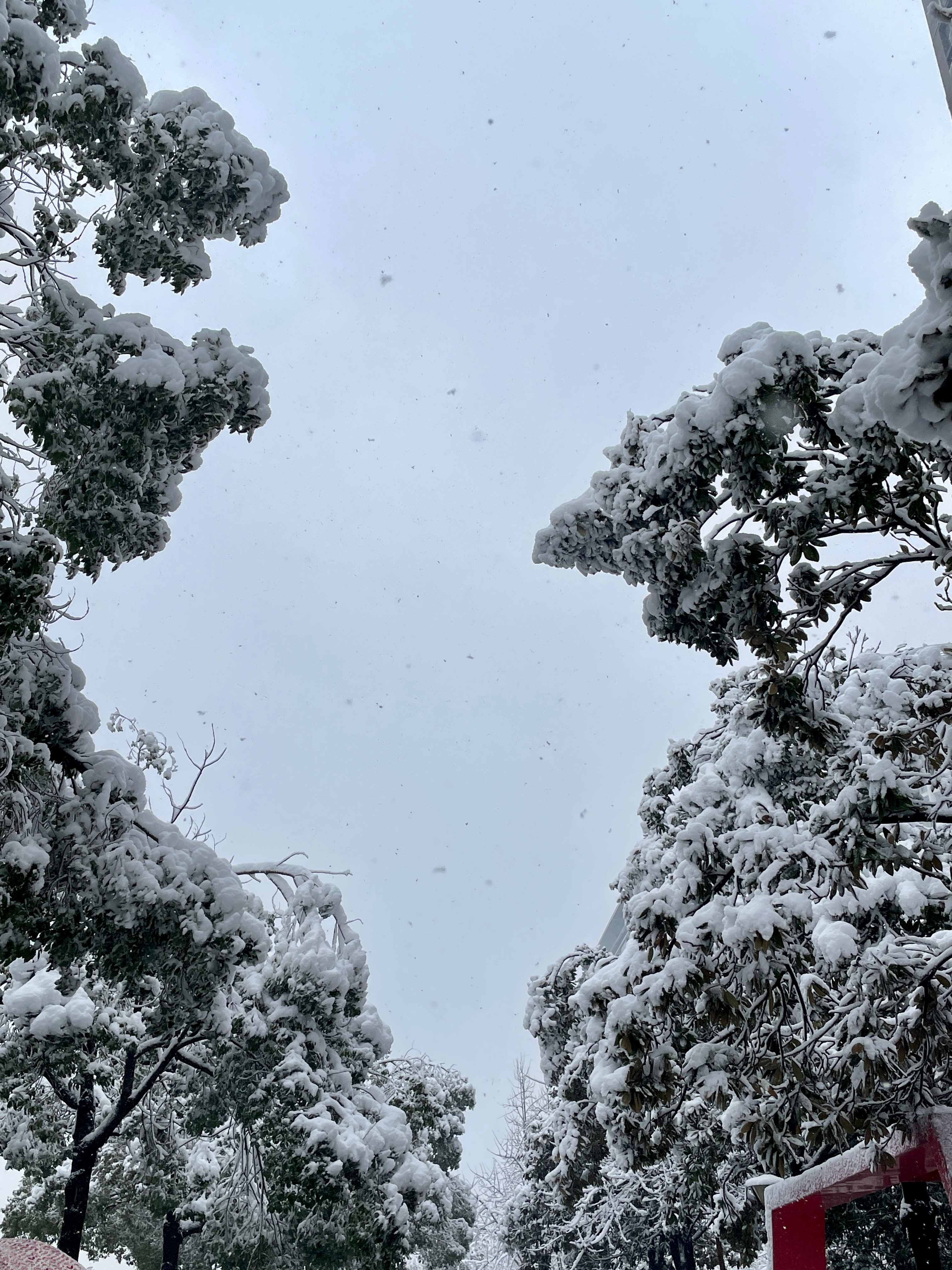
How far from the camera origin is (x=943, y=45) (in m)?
4.57

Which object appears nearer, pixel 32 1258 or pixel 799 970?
pixel 799 970

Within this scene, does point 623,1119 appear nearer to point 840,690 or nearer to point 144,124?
point 840,690

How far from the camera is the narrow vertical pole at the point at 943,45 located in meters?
4.43

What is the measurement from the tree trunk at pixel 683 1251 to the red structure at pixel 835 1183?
12.2m

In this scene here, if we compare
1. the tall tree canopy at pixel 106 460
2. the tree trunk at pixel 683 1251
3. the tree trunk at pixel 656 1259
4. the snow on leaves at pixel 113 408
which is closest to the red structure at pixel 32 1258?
the tall tree canopy at pixel 106 460

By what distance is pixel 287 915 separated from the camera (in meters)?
12.3

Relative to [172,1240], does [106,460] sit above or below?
above

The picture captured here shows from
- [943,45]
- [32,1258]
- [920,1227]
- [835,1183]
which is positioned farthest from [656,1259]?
[943,45]

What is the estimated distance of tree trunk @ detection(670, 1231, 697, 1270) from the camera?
2008cm

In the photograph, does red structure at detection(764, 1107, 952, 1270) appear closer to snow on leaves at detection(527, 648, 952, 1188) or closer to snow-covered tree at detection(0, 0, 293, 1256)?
snow on leaves at detection(527, 648, 952, 1188)

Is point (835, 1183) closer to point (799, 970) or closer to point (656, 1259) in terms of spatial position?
point (799, 970)

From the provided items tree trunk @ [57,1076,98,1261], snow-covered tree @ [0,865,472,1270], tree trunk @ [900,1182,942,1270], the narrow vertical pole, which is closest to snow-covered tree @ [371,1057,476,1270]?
snow-covered tree @ [0,865,472,1270]

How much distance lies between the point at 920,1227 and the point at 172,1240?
14190mm

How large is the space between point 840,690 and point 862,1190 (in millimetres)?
4750
